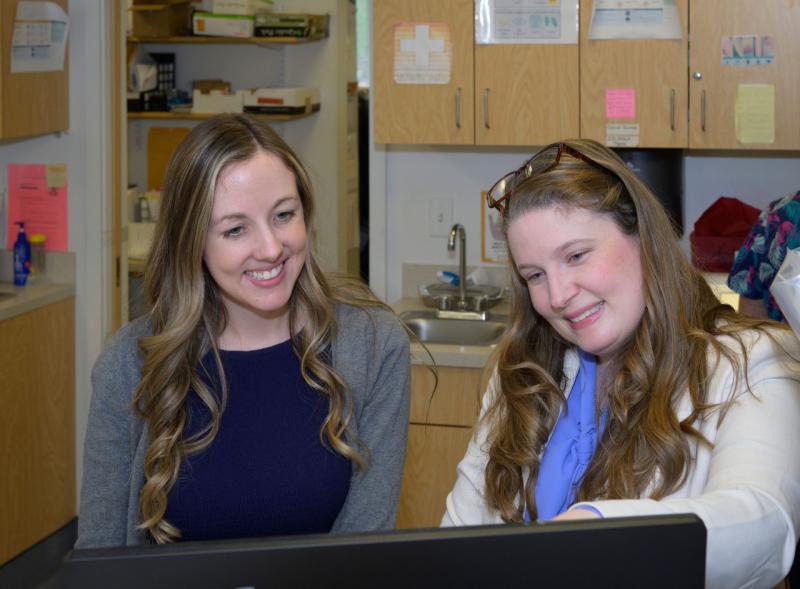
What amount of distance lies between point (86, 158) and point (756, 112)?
229cm

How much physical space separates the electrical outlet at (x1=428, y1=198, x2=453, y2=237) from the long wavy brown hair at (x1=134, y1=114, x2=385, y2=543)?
2.02 meters

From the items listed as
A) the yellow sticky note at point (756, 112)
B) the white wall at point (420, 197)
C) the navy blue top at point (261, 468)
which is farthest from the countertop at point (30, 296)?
the yellow sticky note at point (756, 112)

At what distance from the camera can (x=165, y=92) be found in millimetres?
5832

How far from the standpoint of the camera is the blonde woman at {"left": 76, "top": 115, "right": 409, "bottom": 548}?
1.85 meters

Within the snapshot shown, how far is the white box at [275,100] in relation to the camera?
561 cm

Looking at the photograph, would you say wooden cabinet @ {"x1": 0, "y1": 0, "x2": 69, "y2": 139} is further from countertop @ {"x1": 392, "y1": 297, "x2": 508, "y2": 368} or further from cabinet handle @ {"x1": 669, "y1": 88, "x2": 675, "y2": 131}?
cabinet handle @ {"x1": 669, "y1": 88, "x2": 675, "y2": 131}

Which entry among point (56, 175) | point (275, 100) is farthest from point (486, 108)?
point (275, 100)

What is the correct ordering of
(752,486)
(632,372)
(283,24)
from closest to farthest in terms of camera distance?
(752,486)
(632,372)
(283,24)

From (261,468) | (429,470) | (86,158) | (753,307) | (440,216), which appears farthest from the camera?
(86,158)

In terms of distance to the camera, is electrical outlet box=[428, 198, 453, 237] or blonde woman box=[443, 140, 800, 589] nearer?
blonde woman box=[443, 140, 800, 589]

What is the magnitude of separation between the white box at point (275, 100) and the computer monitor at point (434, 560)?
4.98 metres

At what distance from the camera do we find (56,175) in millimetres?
4145

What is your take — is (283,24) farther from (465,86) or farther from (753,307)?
(753,307)

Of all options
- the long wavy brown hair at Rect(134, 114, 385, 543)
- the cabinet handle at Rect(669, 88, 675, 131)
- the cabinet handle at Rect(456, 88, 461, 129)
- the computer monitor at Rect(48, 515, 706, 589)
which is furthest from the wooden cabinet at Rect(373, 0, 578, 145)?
the computer monitor at Rect(48, 515, 706, 589)
